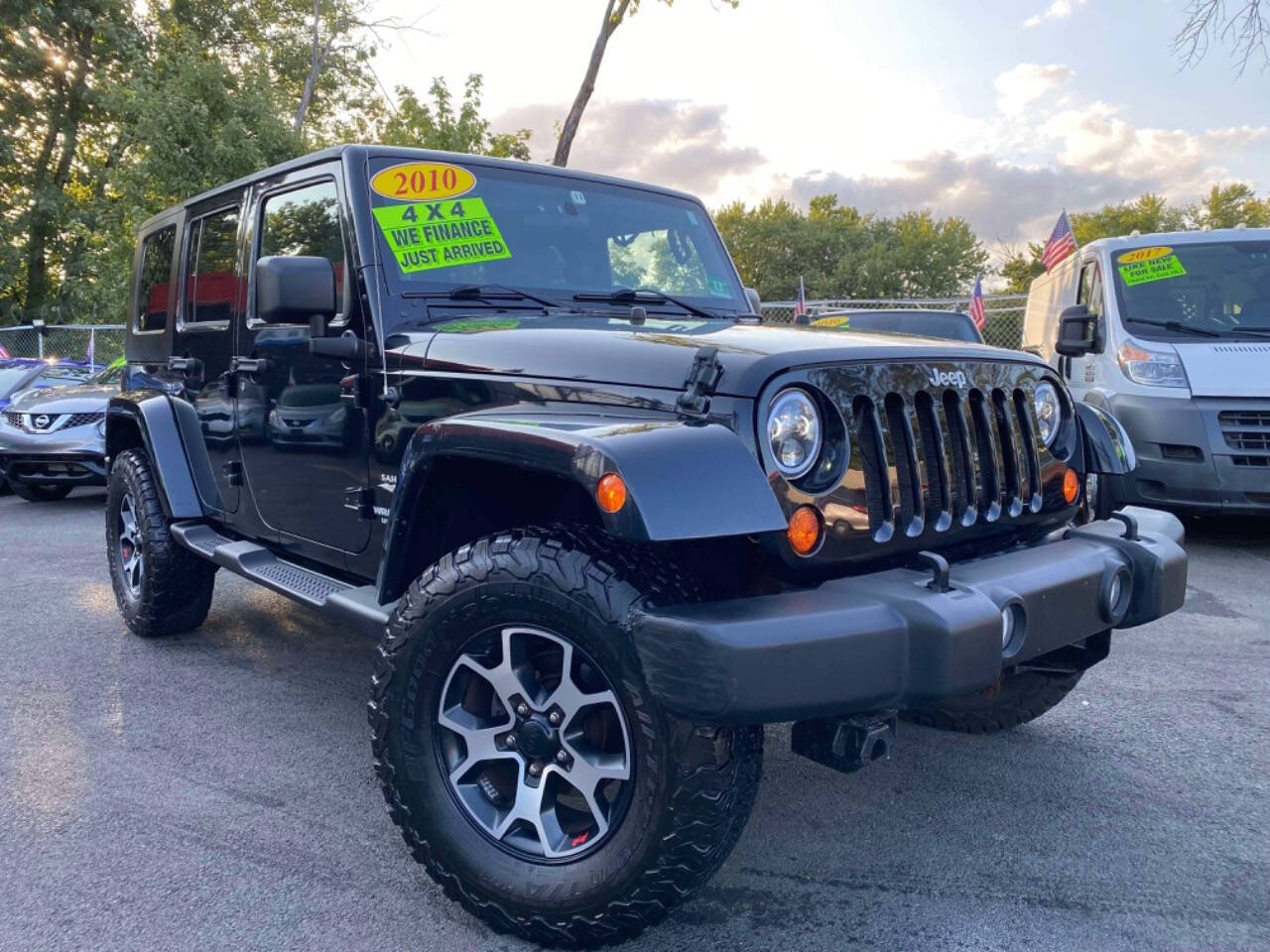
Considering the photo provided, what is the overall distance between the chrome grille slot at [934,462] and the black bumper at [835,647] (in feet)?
0.71

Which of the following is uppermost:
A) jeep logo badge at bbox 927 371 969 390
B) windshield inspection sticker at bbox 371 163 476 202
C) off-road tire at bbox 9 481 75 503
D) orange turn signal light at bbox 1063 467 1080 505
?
windshield inspection sticker at bbox 371 163 476 202

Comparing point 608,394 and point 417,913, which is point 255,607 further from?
point 608,394

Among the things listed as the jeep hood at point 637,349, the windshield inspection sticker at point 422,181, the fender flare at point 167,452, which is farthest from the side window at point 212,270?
the jeep hood at point 637,349

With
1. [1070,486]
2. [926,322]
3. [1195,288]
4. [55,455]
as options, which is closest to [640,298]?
[1070,486]

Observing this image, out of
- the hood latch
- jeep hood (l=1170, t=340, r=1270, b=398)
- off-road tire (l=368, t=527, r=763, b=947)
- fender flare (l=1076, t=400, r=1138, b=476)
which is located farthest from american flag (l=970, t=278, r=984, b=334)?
off-road tire (l=368, t=527, r=763, b=947)

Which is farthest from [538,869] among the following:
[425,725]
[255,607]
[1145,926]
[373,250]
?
[255,607]

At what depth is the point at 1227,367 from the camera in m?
6.39

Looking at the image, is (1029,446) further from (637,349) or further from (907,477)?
(637,349)

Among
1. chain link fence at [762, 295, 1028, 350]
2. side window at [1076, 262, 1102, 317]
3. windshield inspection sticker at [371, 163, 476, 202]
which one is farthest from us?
chain link fence at [762, 295, 1028, 350]

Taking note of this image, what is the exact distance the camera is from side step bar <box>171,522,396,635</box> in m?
2.78

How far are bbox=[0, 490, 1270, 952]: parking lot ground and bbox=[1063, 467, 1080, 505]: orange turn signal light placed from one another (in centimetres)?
93

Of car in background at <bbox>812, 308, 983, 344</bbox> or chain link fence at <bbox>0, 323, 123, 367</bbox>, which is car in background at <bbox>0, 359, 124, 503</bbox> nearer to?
A: car in background at <bbox>812, 308, 983, 344</bbox>

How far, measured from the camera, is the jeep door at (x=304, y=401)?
316 cm

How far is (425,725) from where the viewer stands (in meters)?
2.38
